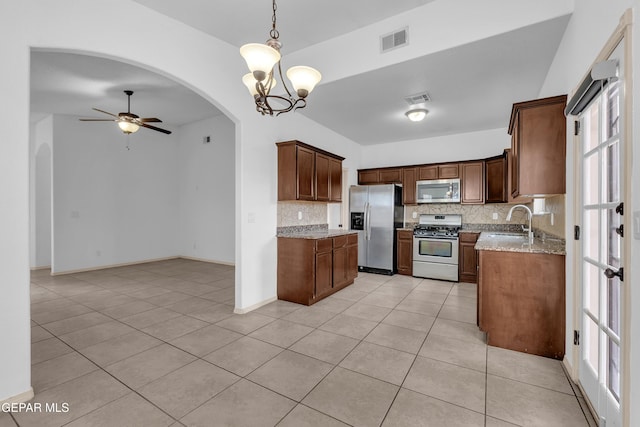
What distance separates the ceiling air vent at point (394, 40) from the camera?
299cm

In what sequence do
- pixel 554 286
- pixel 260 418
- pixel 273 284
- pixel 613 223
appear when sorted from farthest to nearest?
pixel 273 284, pixel 554 286, pixel 260 418, pixel 613 223

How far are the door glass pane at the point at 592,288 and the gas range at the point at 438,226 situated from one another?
339 centimetres

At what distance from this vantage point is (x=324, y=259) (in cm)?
417

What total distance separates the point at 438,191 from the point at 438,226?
74cm

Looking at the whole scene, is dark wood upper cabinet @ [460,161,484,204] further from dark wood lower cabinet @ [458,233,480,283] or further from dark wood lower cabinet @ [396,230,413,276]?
dark wood lower cabinet @ [396,230,413,276]

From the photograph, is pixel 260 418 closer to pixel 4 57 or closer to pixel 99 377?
pixel 99 377

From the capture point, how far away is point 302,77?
7.47 feet

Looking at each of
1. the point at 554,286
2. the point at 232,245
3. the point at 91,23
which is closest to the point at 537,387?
the point at 554,286

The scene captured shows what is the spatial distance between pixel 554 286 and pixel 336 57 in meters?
3.25

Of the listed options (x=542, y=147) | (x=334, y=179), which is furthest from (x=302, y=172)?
(x=542, y=147)

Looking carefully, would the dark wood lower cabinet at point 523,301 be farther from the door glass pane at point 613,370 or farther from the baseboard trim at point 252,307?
the baseboard trim at point 252,307

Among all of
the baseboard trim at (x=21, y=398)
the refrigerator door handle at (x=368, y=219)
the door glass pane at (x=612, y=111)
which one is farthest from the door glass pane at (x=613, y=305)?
the refrigerator door handle at (x=368, y=219)

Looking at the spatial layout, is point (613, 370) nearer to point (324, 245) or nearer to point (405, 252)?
point (324, 245)

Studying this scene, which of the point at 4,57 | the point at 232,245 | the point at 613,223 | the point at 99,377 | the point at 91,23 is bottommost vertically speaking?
the point at 99,377
